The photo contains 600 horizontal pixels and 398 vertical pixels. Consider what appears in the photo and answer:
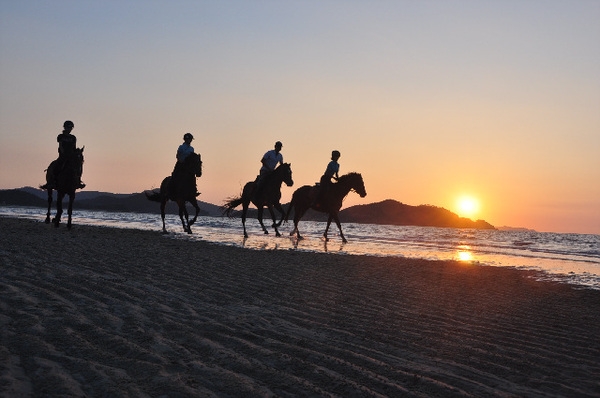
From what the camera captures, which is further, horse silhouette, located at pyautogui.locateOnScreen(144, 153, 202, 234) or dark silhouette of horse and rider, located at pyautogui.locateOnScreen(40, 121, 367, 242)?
horse silhouette, located at pyautogui.locateOnScreen(144, 153, 202, 234)

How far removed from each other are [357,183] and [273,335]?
1591 centimetres

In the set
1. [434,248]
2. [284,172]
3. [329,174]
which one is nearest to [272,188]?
[284,172]

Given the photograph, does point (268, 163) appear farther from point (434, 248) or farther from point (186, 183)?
point (434, 248)

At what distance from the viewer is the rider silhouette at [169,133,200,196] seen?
62.2 ft

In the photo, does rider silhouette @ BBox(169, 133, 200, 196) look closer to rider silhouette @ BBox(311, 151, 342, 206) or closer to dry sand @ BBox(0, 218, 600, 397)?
rider silhouette @ BBox(311, 151, 342, 206)

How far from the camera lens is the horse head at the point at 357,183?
802 inches

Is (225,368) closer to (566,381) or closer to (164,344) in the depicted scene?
(164,344)

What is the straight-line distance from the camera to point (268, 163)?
20.7m

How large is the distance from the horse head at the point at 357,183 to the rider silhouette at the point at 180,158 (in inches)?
211

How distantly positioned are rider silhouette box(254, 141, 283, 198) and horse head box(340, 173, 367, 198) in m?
2.57

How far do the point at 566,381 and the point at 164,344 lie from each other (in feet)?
9.34

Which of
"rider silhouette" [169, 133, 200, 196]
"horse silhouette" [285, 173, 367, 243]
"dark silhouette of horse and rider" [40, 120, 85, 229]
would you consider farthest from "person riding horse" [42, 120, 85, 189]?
"horse silhouette" [285, 173, 367, 243]

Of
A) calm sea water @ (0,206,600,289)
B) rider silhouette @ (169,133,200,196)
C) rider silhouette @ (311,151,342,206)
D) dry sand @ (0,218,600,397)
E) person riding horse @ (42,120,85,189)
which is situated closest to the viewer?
dry sand @ (0,218,600,397)

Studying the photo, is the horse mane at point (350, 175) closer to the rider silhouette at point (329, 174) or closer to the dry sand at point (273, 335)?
the rider silhouette at point (329, 174)
